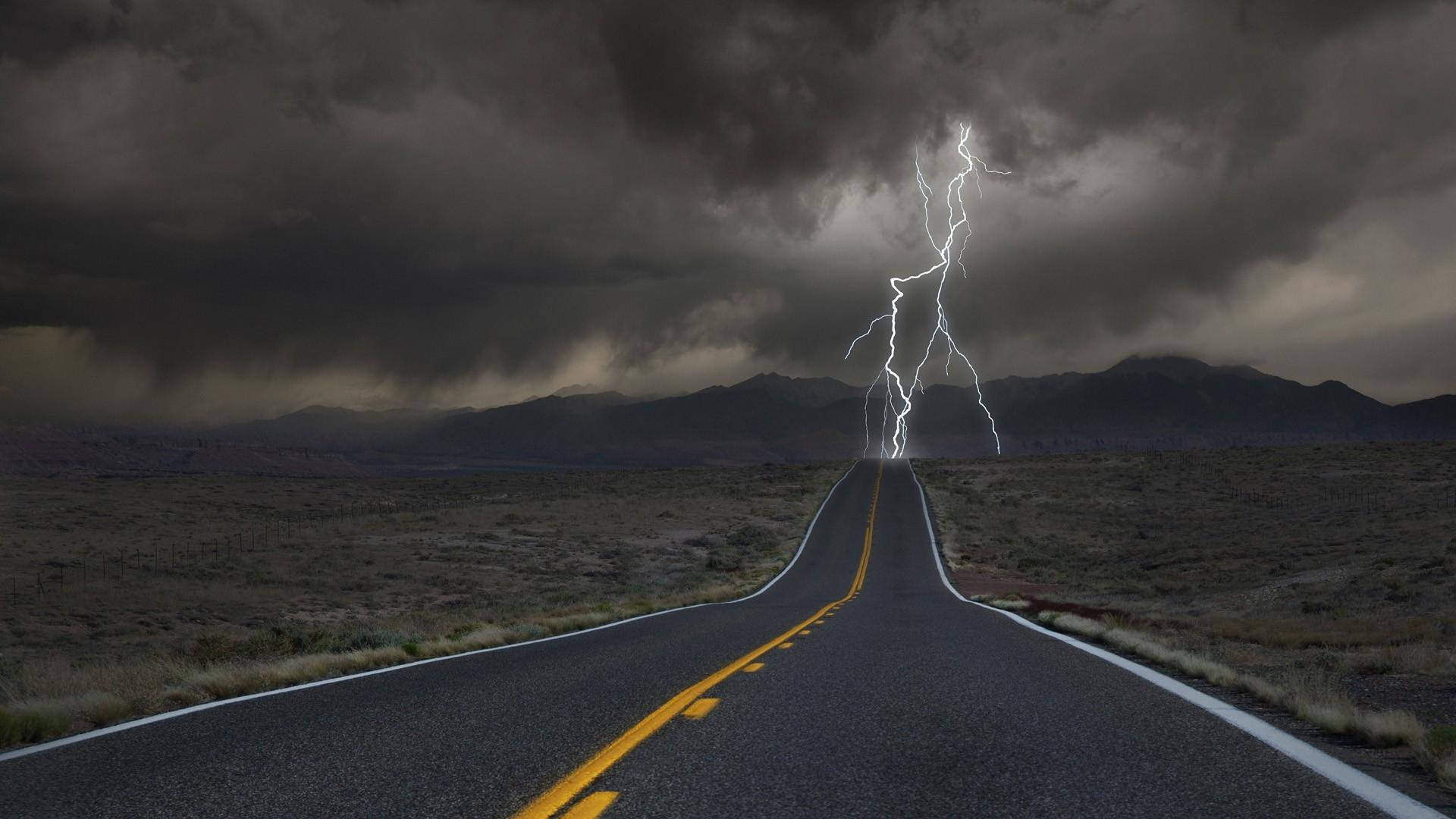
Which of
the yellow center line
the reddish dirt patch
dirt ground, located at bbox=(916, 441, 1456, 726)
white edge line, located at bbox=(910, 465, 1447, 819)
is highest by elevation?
the yellow center line

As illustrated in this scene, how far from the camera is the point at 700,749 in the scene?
5.49 meters

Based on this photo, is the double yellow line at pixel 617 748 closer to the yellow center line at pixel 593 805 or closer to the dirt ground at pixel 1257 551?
the yellow center line at pixel 593 805

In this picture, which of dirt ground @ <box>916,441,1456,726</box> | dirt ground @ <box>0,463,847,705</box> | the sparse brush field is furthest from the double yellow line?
dirt ground @ <box>0,463,847,705</box>

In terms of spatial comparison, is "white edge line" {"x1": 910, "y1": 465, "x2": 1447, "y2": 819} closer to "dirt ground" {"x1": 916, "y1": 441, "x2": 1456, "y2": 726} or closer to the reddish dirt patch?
"dirt ground" {"x1": 916, "y1": 441, "x2": 1456, "y2": 726}

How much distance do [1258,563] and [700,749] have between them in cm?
3640

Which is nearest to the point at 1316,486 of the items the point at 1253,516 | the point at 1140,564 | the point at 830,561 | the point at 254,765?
the point at 1253,516

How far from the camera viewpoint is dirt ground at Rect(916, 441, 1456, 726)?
41.8ft

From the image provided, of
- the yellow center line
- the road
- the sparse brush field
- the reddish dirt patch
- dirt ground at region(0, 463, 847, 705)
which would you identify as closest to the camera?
the yellow center line

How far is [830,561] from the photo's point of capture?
146 feet

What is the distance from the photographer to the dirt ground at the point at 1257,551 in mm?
12734

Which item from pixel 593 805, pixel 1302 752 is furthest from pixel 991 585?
pixel 593 805

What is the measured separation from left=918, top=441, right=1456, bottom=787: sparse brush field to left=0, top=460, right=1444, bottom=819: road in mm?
1374

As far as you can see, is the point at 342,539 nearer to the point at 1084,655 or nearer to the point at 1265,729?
the point at 1084,655

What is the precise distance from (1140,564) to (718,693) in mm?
39446
